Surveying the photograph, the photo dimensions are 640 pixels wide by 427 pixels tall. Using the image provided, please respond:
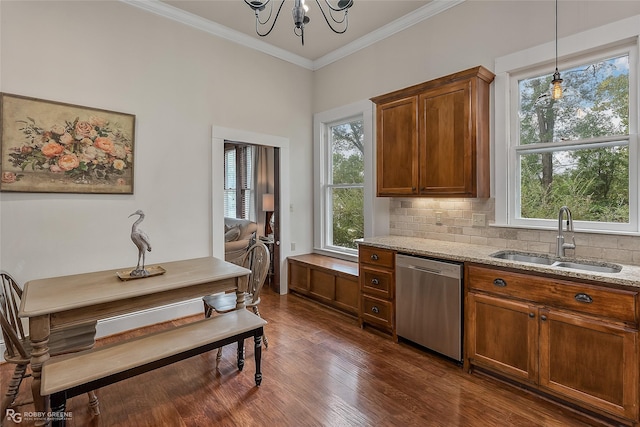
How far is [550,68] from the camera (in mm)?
2650

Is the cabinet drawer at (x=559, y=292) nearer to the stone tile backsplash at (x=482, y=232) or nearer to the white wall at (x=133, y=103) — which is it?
the stone tile backsplash at (x=482, y=232)

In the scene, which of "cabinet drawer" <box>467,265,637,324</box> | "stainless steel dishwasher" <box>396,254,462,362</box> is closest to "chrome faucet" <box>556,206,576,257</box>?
"cabinet drawer" <box>467,265,637,324</box>

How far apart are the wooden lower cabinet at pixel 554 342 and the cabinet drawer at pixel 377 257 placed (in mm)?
724

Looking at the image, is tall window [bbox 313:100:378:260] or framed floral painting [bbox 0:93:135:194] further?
tall window [bbox 313:100:378:260]

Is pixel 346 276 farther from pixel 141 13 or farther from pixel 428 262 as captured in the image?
pixel 141 13

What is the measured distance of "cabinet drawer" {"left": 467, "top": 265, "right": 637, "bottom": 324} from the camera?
183cm

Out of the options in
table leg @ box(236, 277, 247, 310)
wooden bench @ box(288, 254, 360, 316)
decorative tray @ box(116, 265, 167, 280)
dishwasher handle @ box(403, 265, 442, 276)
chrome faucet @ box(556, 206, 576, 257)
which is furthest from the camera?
wooden bench @ box(288, 254, 360, 316)

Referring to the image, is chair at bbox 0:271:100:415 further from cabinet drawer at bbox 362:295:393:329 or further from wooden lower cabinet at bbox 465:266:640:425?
wooden lower cabinet at bbox 465:266:640:425

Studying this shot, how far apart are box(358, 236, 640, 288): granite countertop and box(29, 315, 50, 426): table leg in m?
2.49

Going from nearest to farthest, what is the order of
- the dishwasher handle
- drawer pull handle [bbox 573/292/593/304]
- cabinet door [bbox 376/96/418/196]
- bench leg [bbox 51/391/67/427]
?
bench leg [bbox 51/391/67/427] → drawer pull handle [bbox 573/292/593/304] → the dishwasher handle → cabinet door [bbox 376/96/418/196]

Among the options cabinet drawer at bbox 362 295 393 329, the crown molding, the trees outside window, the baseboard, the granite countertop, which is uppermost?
the crown molding

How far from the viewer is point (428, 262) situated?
271cm

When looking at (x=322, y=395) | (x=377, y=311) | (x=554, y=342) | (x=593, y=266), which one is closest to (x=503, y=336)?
(x=554, y=342)

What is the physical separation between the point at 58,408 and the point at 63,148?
2238 millimetres
